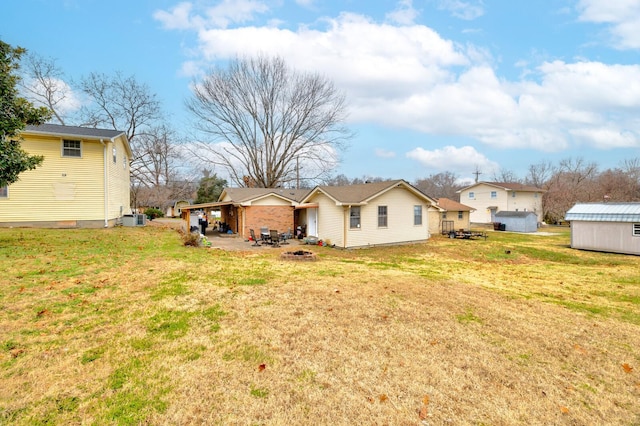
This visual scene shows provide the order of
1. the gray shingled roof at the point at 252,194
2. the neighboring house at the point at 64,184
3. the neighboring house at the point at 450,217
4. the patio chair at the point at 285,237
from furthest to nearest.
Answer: the neighboring house at the point at 450,217
the gray shingled roof at the point at 252,194
the patio chair at the point at 285,237
the neighboring house at the point at 64,184

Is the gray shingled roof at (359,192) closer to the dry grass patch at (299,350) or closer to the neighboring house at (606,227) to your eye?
the dry grass patch at (299,350)

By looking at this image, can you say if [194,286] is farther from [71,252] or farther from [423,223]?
[423,223]

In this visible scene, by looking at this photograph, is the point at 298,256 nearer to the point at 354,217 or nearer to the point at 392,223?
the point at 354,217

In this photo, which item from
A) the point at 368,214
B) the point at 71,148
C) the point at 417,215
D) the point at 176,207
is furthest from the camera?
the point at 176,207

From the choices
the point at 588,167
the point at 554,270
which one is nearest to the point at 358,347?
the point at 554,270

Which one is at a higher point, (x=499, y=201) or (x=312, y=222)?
(x=499, y=201)

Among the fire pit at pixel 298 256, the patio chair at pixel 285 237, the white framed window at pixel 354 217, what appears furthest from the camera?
the patio chair at pixel 285 237

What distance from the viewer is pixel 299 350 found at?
422cm

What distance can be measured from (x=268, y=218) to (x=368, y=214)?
272 inches

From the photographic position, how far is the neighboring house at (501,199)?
38.0 m

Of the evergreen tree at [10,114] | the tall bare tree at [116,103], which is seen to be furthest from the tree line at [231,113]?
the evergreen tree at [10,114]

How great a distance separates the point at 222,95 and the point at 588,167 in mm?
→ 57909

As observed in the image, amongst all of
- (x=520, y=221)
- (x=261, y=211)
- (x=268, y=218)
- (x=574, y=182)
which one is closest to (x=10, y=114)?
(x=261, y=211)

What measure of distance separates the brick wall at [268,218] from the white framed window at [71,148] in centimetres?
940
